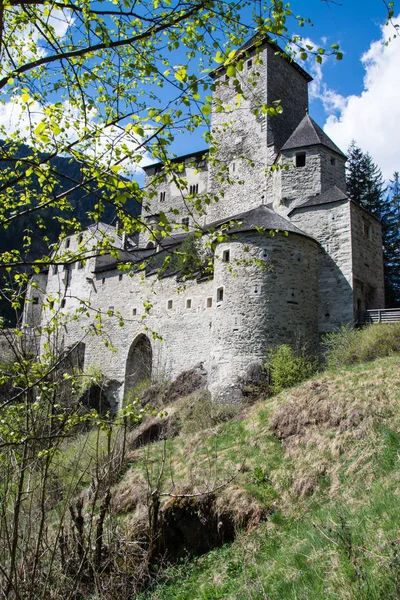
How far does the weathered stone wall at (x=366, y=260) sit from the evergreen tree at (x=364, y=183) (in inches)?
461

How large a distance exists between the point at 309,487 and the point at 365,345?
22.4ft

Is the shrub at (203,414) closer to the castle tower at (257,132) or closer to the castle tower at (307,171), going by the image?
the castle tower at (307,171)

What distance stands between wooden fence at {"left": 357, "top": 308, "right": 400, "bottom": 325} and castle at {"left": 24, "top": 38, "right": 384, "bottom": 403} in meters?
0.40

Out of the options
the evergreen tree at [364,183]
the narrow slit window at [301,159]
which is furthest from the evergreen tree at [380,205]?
the narrow slit window at [301,159]

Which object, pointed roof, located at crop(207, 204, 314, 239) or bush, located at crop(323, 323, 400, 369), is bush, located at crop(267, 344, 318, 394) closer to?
bush, located at crop(323, 323, 400, 369)

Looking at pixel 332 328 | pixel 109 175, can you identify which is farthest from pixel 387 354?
pixel 109 175

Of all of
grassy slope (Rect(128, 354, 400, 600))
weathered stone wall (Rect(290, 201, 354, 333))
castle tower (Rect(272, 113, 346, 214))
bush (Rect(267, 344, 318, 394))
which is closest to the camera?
grassy slope (Rect(128, 354, 400, 600))

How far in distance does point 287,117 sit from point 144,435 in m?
20.7

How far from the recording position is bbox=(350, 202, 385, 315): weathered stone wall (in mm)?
18609

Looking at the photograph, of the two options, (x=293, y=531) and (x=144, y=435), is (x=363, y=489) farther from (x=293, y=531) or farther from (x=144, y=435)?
(x=144, y=435)

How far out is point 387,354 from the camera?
47.5 feet

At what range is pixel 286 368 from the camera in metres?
15.2

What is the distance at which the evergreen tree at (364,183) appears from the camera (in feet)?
102

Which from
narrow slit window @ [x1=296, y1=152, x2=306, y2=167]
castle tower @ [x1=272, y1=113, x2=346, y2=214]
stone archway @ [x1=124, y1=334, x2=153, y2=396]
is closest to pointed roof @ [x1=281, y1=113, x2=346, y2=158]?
castle tower @ [x1=272, y1=113, x2=346, y2=214]
